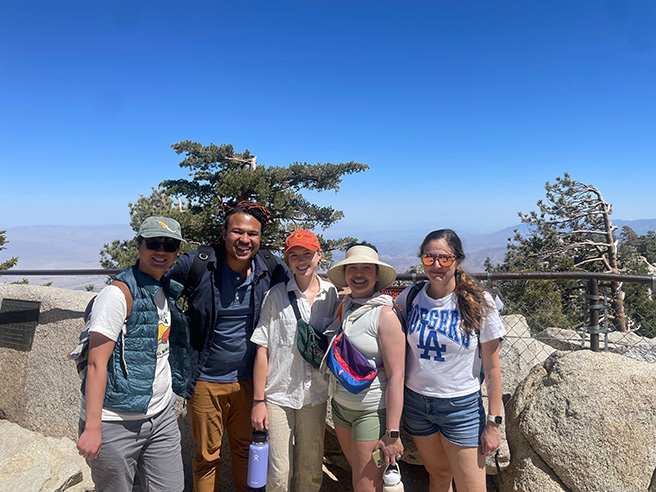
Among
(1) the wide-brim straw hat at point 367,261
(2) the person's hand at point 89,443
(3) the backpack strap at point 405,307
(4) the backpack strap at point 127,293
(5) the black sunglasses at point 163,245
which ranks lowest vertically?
(2) the person's hand at point 89,443

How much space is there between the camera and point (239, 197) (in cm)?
1692

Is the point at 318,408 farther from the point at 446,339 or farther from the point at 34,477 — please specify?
the point at 34,477

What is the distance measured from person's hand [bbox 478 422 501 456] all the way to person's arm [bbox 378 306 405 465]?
474 millimetres

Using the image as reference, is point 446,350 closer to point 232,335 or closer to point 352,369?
point 352,369

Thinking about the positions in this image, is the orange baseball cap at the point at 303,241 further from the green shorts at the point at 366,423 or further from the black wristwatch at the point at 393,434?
the black wristwatch at the point at 393,434

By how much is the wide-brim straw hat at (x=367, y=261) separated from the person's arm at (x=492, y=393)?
67 centimetres

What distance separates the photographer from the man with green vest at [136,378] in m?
2.06

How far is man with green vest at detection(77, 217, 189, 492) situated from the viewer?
6.75ft

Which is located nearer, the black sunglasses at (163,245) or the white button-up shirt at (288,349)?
the black sunglasses at (163,245)

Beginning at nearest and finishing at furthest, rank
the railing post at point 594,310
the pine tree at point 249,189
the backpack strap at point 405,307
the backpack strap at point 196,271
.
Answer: the backpack strap at point 405,307 < the backpack strap at point 196,271 < the railing post at point 594,310 < the pine tree at point 249,189

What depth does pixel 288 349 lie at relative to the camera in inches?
99.9

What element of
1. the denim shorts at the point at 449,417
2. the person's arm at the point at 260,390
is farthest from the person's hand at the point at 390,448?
the person's arm at the point at 260,390

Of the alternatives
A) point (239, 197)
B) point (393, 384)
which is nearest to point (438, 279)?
point (393, 384)

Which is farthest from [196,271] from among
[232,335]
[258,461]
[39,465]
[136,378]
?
[39,465]
